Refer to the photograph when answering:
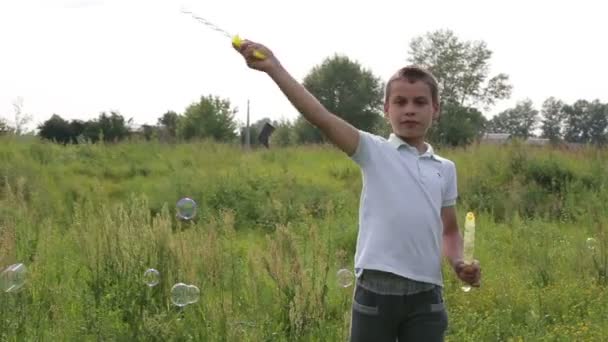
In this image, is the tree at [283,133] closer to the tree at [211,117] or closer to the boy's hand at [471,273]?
the tree at [211,117]

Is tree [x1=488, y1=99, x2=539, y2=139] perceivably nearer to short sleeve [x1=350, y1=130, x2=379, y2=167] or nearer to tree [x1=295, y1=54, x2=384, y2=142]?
tree [x1=295, y1=54, x2=384, y2=142]

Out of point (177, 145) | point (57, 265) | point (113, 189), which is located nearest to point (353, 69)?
point (177, 145)

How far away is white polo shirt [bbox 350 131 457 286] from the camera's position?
235 centimetres

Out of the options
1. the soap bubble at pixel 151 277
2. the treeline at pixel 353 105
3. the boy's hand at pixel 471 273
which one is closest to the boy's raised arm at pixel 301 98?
the boy's hand at pixel 471 273

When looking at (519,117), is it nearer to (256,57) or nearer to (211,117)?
(211,117)

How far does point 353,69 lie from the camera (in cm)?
5478

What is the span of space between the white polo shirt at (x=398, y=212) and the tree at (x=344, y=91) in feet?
160

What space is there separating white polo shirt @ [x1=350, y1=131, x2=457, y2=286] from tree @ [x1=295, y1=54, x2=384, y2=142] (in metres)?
48.7

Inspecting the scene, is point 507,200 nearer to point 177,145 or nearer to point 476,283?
point 177,145

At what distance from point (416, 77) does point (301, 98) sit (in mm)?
468

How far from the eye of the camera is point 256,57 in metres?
2.19

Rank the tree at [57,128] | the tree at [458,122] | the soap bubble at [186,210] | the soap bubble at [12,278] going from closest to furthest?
the soap bubble at [12,278]
the soap bubble at [186,210]
the tree at [57,128]
the tree at [458,122]

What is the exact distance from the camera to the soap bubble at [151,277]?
4.14m

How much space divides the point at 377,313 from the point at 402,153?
22.3 inches
